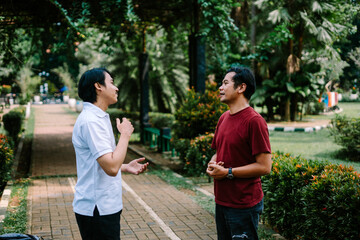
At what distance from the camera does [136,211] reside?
6.34 meters

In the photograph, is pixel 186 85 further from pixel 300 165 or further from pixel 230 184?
pixel 230 184

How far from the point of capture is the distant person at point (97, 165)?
8.35 ft

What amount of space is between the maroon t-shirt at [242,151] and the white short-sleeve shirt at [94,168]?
0.83 meters

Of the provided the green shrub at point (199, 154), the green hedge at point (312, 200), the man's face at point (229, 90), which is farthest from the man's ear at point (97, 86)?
the green shrub at point (199, 154)

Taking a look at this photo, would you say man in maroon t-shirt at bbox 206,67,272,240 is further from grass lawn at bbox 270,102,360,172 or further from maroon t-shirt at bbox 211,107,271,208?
grass lawn at bbox 270,102,360,172

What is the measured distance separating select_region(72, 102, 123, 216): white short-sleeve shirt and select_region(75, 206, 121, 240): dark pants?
0.13 feet

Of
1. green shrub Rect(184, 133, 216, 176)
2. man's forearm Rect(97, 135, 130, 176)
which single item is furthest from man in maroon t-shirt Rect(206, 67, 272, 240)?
green shrub Rect(184, 133, 216, 176)

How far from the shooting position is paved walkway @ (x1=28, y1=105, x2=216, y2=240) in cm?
537

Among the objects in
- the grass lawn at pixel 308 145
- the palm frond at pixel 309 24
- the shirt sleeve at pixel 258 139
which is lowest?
the grass lawn at pixel 308 145

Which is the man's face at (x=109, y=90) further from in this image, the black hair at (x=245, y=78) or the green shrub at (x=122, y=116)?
the green shrub at (x=122, y=116)

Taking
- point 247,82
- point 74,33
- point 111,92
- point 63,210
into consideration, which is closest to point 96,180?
point 111,92

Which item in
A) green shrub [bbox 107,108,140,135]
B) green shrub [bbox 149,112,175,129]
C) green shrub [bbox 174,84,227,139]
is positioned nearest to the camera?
green shrub [bbox 174,84,227,139]

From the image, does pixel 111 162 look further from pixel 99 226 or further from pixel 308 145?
pixel 308 145

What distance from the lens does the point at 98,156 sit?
8.26 feet
